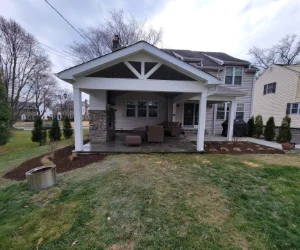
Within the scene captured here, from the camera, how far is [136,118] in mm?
11156

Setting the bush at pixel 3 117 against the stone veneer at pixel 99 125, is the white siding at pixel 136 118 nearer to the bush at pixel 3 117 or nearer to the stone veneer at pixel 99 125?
the stone veneer at pixel 99 125

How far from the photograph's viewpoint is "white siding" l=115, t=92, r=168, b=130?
10875 millimetres

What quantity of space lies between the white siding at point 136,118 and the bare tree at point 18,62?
40.7 feet

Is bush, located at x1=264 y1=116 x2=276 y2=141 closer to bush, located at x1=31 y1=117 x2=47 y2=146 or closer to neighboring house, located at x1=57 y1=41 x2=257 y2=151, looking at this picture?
neighboring house, located at x1=57 y1=41 x2=257 y2=151

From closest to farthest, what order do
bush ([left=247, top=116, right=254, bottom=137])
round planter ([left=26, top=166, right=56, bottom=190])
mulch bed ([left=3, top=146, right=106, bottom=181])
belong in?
round planter ([left=26, top=166, right=56, bottom=190]), mulch bed ([left=3, top=146, right=106, bottom=181]), bush ([left=247, top=116, right=254, bottom=137])

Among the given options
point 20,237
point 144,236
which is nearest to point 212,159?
point 144,236

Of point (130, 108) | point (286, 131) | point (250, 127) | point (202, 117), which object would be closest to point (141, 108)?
point (130, 108)

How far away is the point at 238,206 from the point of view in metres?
2.66

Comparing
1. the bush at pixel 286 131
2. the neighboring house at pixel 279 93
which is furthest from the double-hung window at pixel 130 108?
the neighboring house at pixel 279 93

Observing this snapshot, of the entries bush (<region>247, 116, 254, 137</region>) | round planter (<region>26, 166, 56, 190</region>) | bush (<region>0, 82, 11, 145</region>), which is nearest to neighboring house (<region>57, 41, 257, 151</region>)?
bush (<region>247, 116, 254, 137</region>)

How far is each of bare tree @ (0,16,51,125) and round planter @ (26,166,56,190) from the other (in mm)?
16537

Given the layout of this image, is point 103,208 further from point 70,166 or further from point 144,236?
point 70,166

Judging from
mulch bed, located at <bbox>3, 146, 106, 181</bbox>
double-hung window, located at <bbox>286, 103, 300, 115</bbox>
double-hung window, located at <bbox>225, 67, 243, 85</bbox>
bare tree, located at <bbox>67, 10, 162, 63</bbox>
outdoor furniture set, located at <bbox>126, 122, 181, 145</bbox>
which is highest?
bare tree, located at <bbox>67, 10, 162, 63</bbox>

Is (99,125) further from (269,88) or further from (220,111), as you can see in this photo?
(269,88)
